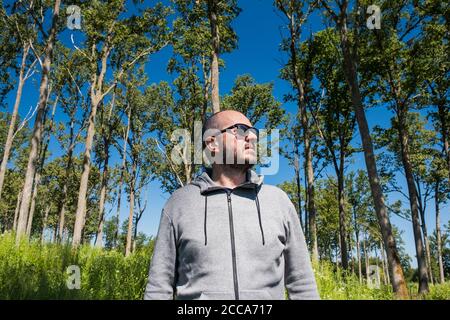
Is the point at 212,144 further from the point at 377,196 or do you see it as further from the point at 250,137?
the point at 377,196

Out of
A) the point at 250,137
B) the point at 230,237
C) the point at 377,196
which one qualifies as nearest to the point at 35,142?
the point at 377,196

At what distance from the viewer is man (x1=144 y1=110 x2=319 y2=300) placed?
6.28 feet

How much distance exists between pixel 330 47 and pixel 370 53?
8.19ft

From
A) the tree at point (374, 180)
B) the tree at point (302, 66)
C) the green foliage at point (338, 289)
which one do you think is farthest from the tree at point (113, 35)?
the green foliage at point (338, 289)

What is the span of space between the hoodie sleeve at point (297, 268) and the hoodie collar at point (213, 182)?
319mm

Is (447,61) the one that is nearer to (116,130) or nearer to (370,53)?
(370,53)

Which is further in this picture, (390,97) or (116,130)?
(116,130)

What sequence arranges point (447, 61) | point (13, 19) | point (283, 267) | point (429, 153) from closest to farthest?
1. point (283, 267)
2. point (447, 61)
3. point (13, 19)
4. point (429, 153)

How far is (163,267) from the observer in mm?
2002

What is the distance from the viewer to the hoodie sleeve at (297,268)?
6.67ft

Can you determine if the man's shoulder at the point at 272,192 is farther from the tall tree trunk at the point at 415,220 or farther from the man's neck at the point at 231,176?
the tall tree trunk at the point at 415,220

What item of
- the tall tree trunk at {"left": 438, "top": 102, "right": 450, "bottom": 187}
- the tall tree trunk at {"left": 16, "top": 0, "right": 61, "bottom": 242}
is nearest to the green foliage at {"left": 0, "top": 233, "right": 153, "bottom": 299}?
the tall tree trunk at {"left": 16, "top": 0, "right": 61, "bottom": 242}
